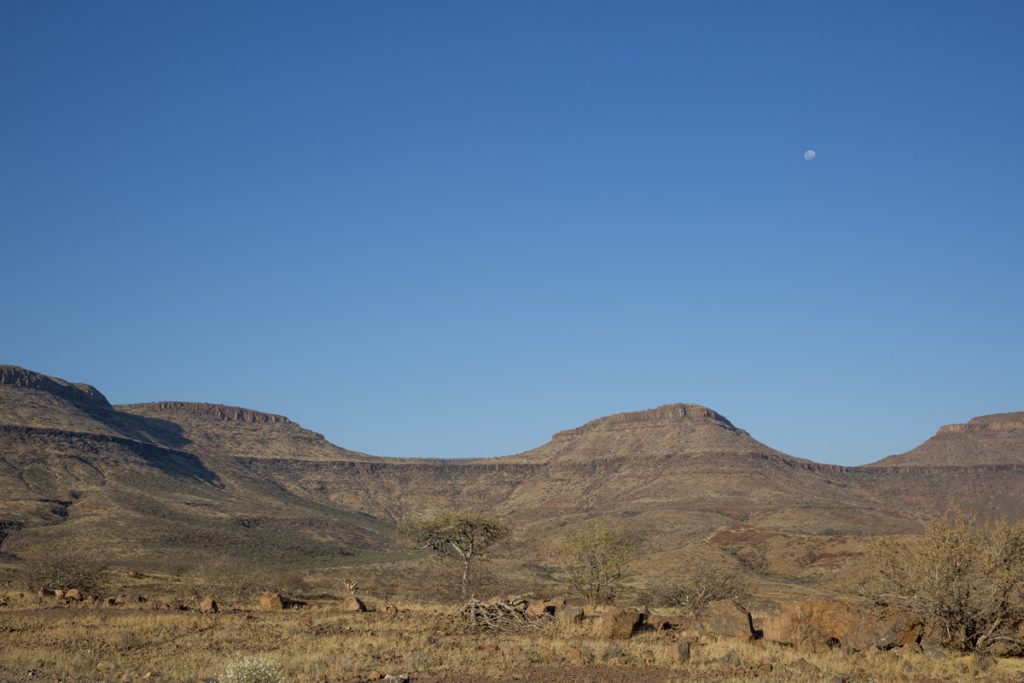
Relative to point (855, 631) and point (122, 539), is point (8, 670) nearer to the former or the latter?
point (855, 631)

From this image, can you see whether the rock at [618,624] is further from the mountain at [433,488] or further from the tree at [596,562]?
the mountain at [433,488]

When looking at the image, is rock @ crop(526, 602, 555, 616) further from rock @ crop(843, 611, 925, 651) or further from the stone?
rock @ crop(843, 611, 925, 651)

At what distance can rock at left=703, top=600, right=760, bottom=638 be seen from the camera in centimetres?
2372

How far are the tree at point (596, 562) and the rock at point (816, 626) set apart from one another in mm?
13971

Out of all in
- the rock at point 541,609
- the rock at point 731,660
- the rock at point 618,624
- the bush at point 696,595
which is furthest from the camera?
the bush at point 696,595

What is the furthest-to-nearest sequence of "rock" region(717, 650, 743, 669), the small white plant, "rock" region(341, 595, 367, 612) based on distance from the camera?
1. "rock" region(341, 595, 367, 612)
2. "rock" region(717, 650, 743, 669)
3. the small white plant

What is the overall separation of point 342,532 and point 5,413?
4394 centimetres

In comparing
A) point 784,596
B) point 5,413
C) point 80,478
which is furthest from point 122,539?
point 784,596

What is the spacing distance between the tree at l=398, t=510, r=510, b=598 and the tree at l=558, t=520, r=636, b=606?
6.60 m

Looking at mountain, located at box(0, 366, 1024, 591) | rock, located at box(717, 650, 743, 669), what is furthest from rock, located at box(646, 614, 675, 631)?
mountain, located at box(0, 366, 1024, 591)

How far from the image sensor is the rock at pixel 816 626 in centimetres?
2189

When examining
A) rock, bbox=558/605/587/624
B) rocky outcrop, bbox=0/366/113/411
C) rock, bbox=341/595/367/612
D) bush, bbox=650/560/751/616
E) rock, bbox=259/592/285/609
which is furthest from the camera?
rocky outcrop, bbox=0/366/113/411

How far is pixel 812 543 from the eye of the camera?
249 feet

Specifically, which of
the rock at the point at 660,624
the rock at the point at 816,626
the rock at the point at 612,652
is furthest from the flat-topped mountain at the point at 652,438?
the rock at the point at 612,652
